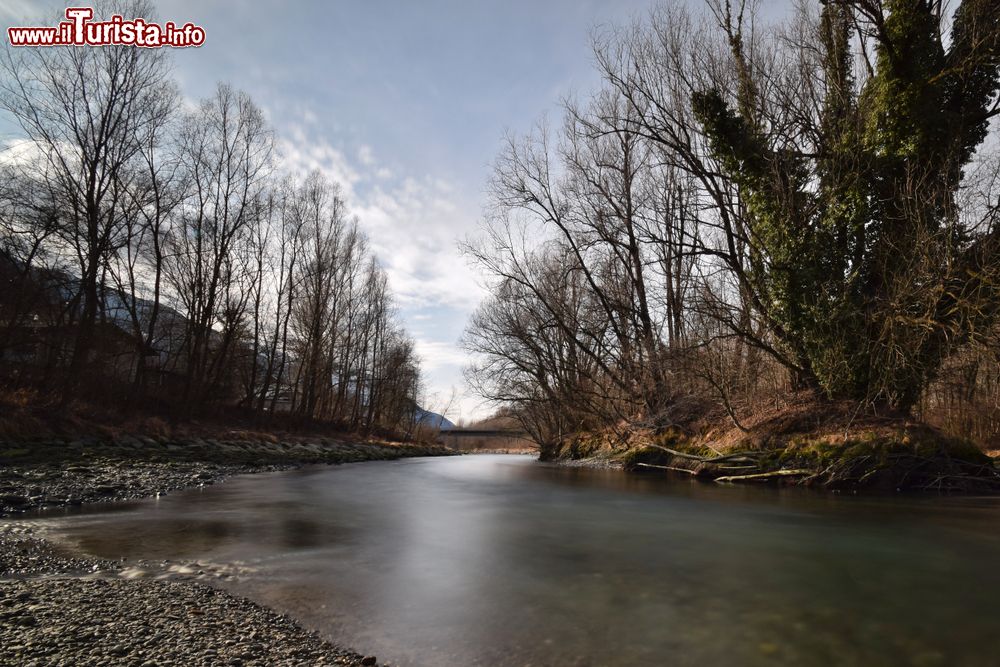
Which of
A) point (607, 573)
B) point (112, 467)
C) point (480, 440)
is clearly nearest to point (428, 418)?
point (480, 440)

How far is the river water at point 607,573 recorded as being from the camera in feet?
11.5

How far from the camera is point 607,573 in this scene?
17.3 ft

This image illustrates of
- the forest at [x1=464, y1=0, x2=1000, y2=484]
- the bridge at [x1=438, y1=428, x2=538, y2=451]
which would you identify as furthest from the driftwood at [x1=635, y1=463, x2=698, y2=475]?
the bridge at [x1=438, y1=428, x2=538, y2=451]

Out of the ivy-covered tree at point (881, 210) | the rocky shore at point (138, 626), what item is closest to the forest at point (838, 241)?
the ivy-covered tree at point (881, 210)

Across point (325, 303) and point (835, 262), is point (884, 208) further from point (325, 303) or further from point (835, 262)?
point (325, 303)

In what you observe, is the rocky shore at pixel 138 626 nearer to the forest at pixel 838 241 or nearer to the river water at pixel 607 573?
the river water at pixel 607 573

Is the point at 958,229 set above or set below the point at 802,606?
above

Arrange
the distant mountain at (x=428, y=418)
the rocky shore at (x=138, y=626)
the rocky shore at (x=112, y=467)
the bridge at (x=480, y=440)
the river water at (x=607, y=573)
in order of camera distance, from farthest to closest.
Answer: the bridge at (x=480, y=440), the distant mountain at (x=428, y=418), the rocky shore at (x=112, y=467), the river water at (x=607, y=573), the rocky shore at (x=138, y=626)

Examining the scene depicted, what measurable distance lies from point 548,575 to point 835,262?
484 inches

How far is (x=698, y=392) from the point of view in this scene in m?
17.6

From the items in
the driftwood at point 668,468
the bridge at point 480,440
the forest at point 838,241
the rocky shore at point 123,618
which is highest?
the forest at point 838,241

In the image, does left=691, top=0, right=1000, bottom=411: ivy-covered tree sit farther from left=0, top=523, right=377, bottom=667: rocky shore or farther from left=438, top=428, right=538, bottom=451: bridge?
left=438, top=428, right=538, bottom=451: bridge

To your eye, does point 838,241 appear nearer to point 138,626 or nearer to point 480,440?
point 138,626

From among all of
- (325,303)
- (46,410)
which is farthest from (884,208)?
(325,303)
